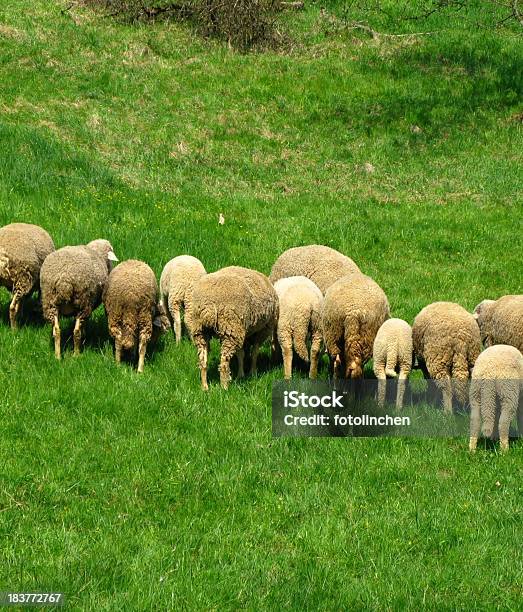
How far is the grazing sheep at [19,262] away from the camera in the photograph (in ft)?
34.0

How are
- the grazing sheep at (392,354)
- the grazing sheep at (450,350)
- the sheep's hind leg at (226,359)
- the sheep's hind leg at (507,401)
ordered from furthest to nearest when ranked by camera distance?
the sheep's hind leg at (226,359) < the grazing sheep at (392,354) < the grazing sheep at (450,350) < the sheep's hind leg at (507,401)

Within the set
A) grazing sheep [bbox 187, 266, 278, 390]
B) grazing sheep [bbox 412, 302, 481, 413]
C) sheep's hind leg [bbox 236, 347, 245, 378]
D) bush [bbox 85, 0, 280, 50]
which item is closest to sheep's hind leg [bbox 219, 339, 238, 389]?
grazing sheep [bbox 187, 266, 278, 390]

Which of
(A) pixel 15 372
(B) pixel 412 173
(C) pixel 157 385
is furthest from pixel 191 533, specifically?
(B) pixel 412 173

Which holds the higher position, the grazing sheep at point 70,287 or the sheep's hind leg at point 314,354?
the grazing sheep at point 70,287

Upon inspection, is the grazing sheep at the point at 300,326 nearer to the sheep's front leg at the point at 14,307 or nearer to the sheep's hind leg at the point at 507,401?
the sheep's hind leg at the point at 507,401

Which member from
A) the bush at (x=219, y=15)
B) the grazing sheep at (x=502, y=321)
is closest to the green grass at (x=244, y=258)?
the bush at (x=219, y=15)

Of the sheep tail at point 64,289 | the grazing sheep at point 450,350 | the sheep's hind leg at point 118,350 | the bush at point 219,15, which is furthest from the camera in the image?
the bush at point 219,15

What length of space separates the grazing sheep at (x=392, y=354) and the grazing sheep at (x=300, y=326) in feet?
2.97

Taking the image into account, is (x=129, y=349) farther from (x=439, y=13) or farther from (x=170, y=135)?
(x=439, y=13)

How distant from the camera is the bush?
926 inches

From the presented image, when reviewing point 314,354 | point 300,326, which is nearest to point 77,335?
point 300,326

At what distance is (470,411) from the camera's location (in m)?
8.99

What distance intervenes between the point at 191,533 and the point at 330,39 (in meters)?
20.2

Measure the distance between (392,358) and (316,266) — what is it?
8.86 ft
